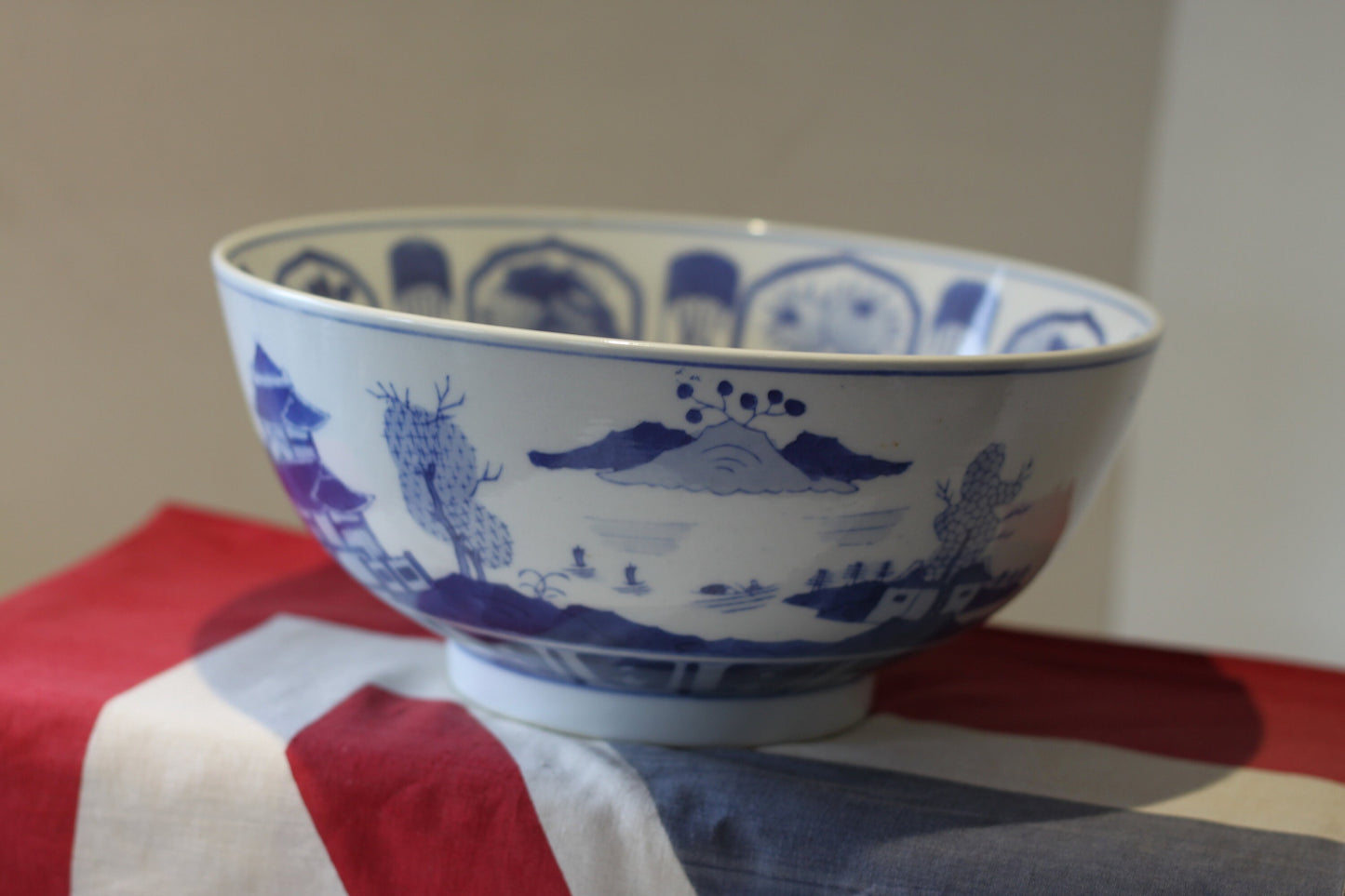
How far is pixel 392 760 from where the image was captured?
1.05ft

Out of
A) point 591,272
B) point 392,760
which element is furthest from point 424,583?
point 591,272

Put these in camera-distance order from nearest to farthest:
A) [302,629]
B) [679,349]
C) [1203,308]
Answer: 1. [679,349]
2. [302,629]
3. [1203,308]

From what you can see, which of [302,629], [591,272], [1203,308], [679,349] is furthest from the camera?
[1203,308]

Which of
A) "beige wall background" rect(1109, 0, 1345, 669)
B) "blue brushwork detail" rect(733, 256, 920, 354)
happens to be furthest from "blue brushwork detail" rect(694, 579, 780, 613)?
"beige wall background" rect(1109, 0, 1345, 669)

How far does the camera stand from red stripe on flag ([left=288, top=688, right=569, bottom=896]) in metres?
0.31

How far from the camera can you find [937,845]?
300mm

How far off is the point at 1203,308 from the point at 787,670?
45 centimetres

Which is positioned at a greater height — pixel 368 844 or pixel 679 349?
pixel 679 349

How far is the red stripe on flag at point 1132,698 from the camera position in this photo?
1.24 ft

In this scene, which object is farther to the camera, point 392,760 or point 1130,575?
point 1130,575

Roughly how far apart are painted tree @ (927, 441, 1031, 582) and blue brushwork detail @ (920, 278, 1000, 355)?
0.60 feet

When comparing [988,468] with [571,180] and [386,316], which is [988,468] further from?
[571,180]

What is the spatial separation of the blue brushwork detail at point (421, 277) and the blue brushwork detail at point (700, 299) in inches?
3.8

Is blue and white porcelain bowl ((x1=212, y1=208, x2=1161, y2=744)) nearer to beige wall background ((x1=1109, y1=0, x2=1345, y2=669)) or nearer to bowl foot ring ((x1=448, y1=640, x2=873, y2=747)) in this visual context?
bowl foot ring ((x1=448, y1=640, x2=873, y2=747))
